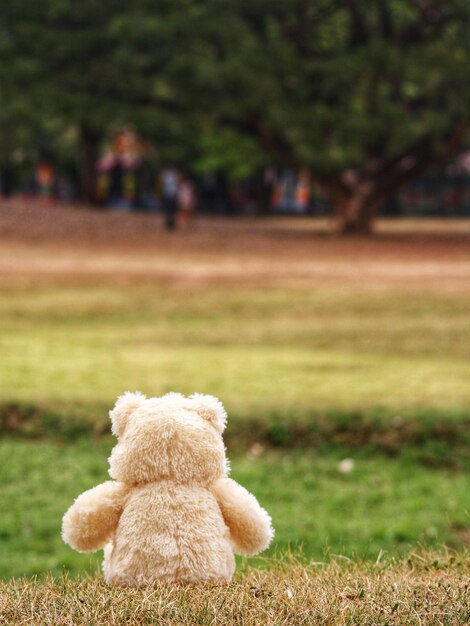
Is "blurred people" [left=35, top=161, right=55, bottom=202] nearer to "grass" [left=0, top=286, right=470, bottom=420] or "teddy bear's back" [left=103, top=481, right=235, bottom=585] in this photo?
"grass" [left=0, top=286, right=470, bottom=420]

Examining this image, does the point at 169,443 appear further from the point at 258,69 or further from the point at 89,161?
the point at 89,161

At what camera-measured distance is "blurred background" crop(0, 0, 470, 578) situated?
24.2ft

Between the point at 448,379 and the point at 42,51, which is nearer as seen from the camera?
the point at 448,379

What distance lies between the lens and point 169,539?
2.74 m

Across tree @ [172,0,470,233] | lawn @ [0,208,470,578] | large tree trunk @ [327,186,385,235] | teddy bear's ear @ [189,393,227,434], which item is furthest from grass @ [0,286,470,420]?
large tree trunk @ [327,186,385,235]

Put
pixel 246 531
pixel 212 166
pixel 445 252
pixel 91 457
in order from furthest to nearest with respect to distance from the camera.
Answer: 1. pixel 212 166
2. pixel 445 252
3. pixel 91 457
4. pixel 246 531

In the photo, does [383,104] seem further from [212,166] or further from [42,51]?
[212,166]

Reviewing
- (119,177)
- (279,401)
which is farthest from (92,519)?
(119,177)

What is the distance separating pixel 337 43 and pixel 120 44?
19.1 feet

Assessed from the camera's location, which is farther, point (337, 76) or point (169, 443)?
point (337, 76)

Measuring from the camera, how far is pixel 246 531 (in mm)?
2859

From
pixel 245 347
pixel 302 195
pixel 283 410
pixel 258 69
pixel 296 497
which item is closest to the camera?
pixel 296 497

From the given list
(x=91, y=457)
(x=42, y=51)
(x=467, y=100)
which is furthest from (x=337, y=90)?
(x=91, y=457)

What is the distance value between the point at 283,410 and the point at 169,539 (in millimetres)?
5833
